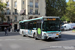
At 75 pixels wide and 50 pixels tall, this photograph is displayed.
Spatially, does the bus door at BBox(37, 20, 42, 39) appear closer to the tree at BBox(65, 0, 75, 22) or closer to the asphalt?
the asphalt

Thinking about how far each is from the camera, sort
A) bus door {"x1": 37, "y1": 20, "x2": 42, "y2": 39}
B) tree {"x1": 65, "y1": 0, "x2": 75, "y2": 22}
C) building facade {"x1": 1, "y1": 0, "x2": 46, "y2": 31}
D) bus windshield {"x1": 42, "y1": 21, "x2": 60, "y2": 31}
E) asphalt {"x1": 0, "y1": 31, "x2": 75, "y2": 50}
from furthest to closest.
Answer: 1. tree {"x1": 65, "y1": 0, "x2": 75, "y2": 22}
2. building facade {"x1": 1, "y1": 0, "x2": 46, "y2": 31}
3. bus door {"x1": 37, "y1": 20, "x2": 42, "y2": 39}
4. bus windshield {"x1": 42, "y1": 21, "x2": 60, "y2": 31}
5. asphalt {"x1": 0, "y1": 31, "x2": 75, "y2": 50}

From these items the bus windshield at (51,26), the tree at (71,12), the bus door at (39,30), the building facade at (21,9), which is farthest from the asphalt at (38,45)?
the tree at (71,12)

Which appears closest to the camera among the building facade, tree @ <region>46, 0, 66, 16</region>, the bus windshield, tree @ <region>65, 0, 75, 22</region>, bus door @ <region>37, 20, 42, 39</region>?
the bus windshield

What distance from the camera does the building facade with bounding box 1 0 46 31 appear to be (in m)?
51.5

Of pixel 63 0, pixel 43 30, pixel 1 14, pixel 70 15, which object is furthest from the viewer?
pixel 70 15

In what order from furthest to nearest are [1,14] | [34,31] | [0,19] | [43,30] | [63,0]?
[63,0]
[0,19]
[1,14]
[34,31]
[43,30]

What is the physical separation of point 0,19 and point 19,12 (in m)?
7.72

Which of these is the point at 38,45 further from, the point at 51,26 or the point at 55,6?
the point at 55,6

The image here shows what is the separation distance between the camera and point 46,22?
14805 millimetres

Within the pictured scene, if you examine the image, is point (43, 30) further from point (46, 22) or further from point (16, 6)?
point (16, 6)

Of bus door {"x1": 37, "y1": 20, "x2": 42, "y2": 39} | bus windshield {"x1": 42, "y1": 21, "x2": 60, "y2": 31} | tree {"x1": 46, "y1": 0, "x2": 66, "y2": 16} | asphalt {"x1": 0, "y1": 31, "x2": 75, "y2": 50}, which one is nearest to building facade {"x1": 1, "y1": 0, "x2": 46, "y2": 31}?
tree {"x1": 46, "y1": 0, "x2": 66, "y2": 16}

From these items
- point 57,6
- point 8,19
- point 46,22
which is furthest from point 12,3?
point 46,22

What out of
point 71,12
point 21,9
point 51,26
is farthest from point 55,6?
point 51,26

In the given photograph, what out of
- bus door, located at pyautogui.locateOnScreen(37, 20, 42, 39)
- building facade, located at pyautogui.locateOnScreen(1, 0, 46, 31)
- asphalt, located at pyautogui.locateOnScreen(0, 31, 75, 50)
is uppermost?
building facade, located at pyautogui.locateOnScreen(1, 0, 46, 31)
